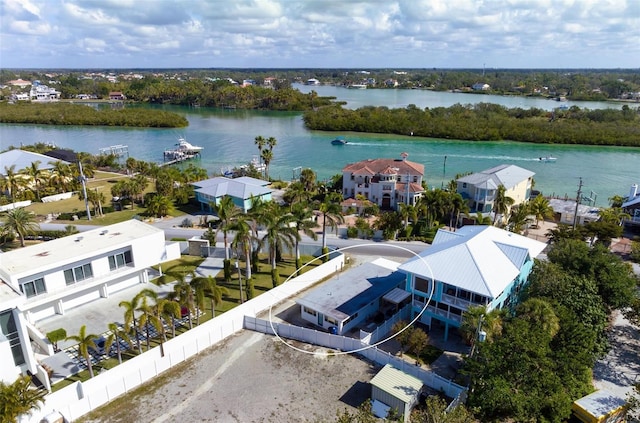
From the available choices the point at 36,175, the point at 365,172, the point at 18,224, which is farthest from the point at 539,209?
the point at 36,175

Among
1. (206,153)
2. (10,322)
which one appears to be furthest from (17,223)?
(206,153)

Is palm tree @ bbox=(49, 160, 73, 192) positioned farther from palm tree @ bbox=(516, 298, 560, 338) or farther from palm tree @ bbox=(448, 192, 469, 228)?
palm tree @ bbox=(516, 298, 560, 338)

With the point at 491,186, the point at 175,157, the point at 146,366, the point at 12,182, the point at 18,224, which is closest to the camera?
the point at 146,366

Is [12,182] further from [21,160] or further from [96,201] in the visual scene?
[21,160]

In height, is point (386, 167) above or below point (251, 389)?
above

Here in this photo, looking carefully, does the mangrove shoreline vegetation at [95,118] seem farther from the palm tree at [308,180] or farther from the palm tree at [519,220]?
the palm tree at [519,220]

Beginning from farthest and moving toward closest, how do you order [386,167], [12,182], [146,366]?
[386,167], [12,182], [146,366]
